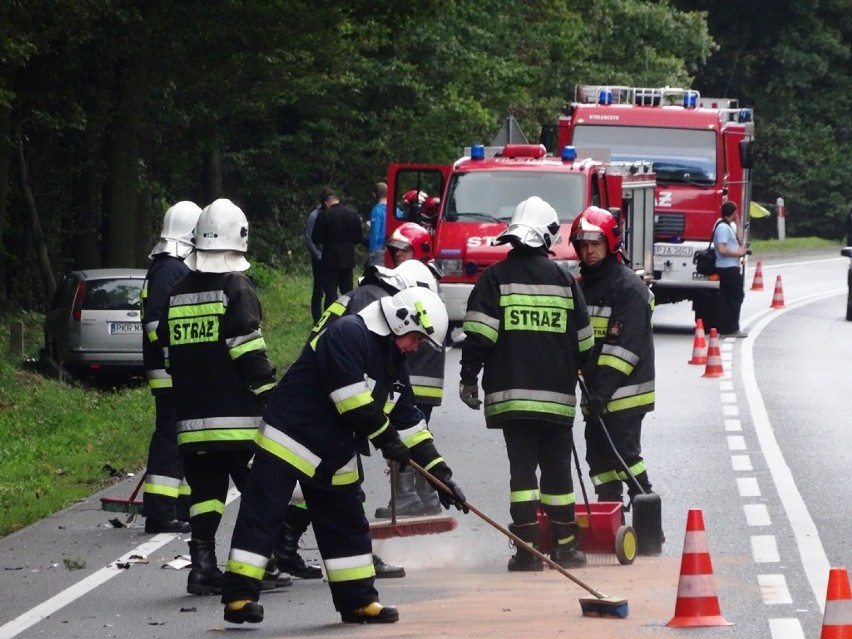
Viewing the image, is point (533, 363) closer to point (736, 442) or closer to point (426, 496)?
A: point (426, 496)

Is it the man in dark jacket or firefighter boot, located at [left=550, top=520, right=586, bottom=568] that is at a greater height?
the man in dark jacket

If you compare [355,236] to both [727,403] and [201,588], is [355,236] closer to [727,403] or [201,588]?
[727,403]

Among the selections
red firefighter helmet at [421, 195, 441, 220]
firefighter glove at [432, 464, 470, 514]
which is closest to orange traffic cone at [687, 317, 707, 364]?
red firefighter helmet at [421, 195, 441, 220]

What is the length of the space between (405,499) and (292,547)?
195cm

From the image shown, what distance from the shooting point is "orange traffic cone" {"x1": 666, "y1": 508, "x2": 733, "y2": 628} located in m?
7.45

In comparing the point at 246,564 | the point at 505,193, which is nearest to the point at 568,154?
the point at 505,193

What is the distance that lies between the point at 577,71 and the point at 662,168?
18675 millimetres

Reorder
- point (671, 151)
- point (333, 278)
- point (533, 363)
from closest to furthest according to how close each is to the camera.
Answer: point (533, 363), point (333, 278), point (671, 151)

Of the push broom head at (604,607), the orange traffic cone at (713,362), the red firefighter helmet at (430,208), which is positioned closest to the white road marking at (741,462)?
the push broom head at (604,607)

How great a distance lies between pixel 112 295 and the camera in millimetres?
18938

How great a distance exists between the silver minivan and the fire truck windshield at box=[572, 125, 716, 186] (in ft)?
25.9

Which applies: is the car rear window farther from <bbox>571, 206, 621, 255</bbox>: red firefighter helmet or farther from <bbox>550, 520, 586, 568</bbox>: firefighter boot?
<bbox>550, 520, 586, 568</bbox>: firefighter boot

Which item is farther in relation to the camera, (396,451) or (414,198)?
(414,198)

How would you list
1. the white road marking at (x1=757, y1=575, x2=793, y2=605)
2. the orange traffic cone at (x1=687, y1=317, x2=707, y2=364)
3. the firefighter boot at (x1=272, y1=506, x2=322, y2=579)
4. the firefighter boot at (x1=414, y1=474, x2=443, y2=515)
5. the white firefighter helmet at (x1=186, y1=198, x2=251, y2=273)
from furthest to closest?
the orange traffic cone at (x1=687, y1=317, x2=707, y2=364) < the firefighter boot at (x1=414, y1=474, x2=443, y2=515) < the firefighter boot at (x1=272, y1=506, x2=322, y2=579) < the white firefighter helmet at (x1=186, y1=198, x2=251, y2=273) < the white road marking at (x1=757, y1=575, x2=793, y2=605)
